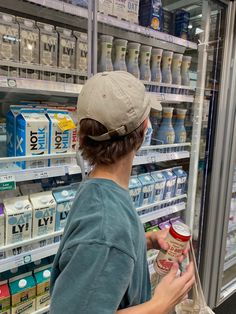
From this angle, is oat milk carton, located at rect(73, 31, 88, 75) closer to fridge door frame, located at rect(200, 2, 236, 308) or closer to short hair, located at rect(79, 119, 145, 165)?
short hair, located at rect(79, 119, 145, 165)

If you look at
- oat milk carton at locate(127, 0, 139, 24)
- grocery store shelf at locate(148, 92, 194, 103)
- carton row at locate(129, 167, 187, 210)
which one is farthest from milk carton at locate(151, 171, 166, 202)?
oat milk carton at locate(127, 0, 139, 24)

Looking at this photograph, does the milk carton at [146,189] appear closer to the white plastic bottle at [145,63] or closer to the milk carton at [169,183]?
the milk carton at [169,183]

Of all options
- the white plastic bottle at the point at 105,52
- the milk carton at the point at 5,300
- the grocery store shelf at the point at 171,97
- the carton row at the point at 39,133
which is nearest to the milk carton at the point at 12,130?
the carton row at the point at 39,133

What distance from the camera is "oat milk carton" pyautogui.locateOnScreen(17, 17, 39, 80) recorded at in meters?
1.13

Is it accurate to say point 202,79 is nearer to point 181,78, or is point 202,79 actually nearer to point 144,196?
point 181,78

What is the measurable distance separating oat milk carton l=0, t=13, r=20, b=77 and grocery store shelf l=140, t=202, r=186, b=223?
1.06m

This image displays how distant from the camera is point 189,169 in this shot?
6.30 feet

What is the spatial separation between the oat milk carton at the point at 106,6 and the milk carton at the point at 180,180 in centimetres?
108

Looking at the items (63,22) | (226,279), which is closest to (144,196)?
(63,22)

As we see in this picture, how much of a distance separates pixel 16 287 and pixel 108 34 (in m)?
1.35

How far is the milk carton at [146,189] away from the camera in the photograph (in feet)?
5.37

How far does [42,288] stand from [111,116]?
1.03m

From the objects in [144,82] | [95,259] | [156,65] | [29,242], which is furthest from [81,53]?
[95,259]

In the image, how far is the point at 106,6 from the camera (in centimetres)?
131
